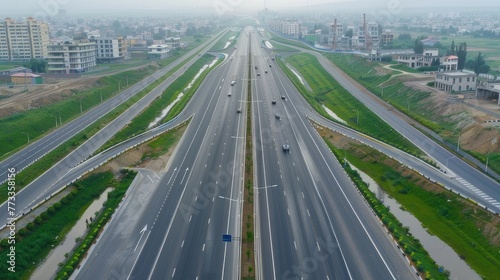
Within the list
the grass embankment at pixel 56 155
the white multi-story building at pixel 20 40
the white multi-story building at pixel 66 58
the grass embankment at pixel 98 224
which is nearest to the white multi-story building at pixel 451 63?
the grass embankment at pixel 56 155

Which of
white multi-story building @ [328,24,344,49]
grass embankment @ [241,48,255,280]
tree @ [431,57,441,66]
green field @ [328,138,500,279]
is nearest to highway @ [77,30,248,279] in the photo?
grass embankment @ [241,48,255,280]

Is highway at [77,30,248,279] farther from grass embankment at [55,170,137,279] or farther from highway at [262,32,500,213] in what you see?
highway at [262,32,500,213]

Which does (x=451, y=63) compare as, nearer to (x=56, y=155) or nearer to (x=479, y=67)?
(x=479, y=67)

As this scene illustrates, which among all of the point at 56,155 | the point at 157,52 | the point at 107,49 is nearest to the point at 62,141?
the point at 56,155

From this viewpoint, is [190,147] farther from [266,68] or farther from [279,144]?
[266,68]

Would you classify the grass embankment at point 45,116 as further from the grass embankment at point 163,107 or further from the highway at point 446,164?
the highway at point 446,164

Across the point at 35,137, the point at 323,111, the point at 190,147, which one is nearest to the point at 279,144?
the point at 190,147
